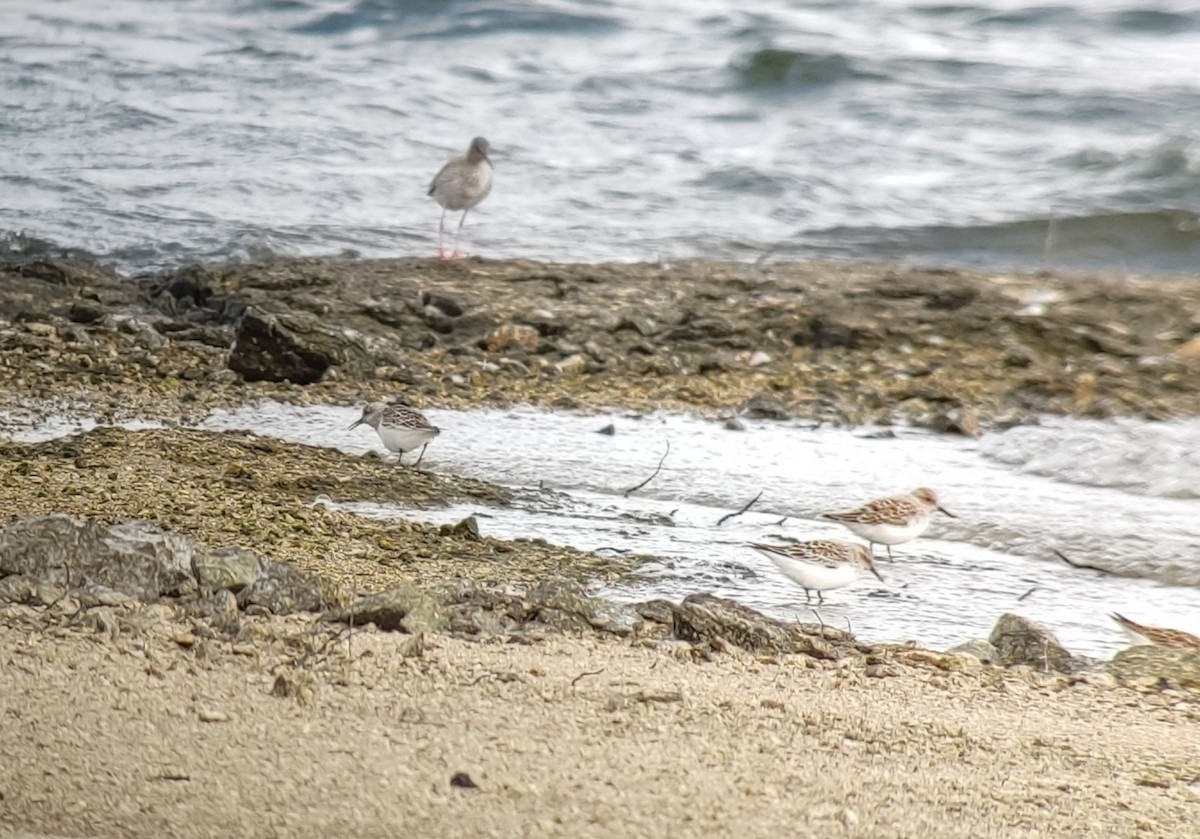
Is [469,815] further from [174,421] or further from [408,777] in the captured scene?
[174,421]

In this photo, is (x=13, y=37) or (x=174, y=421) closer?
(x=174, y=421)

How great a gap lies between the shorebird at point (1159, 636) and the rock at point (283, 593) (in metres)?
2.41

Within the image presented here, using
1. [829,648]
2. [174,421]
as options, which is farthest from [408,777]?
[174,421]

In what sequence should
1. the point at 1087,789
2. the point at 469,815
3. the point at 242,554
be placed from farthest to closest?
the point at 242,554
the point at 1087,789
the point at 469,815

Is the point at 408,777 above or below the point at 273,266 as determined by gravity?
above

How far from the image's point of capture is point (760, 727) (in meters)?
3.93

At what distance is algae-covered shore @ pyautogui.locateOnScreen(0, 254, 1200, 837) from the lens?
3.42 meters

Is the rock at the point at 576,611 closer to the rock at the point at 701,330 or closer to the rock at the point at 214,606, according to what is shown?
the rock at the point at 214,606

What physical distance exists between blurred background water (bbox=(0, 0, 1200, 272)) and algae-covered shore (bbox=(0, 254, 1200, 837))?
142 inches

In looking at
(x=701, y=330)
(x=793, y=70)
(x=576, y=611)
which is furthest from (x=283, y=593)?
(x=793, y=70)

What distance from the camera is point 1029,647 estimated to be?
16.3 ft

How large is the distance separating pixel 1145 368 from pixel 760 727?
19.8ft

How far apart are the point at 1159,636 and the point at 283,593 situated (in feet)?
8.30

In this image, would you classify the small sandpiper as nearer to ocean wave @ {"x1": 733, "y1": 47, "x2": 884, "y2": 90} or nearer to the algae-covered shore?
the algae-covered shore
